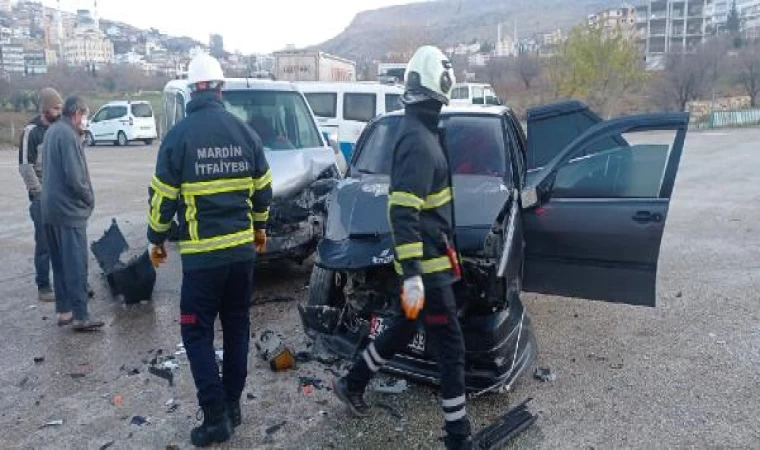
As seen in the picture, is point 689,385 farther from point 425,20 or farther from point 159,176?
point 425,20

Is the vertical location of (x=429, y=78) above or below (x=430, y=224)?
above

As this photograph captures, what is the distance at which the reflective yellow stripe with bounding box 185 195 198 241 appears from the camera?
3.57m

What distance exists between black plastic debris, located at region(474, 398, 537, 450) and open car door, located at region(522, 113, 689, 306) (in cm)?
118

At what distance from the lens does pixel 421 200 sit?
3283 millimetres

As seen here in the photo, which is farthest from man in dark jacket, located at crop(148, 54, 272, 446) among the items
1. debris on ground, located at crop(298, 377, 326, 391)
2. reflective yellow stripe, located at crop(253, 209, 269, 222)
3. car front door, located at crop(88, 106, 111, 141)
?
car front door, located at crop(88, 106, 111, 141)

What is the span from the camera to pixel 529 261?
4793 mm

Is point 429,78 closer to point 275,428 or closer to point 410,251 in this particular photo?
point 410,251

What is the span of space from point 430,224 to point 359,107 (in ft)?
34.6

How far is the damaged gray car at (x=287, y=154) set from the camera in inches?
248

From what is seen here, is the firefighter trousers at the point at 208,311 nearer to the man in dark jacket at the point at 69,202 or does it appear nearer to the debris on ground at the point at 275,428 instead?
the debris on ground at the point at 275,428

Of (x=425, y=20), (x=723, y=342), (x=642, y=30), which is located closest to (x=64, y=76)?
(x=723, y=342)

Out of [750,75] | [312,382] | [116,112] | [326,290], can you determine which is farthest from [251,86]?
[750,75]

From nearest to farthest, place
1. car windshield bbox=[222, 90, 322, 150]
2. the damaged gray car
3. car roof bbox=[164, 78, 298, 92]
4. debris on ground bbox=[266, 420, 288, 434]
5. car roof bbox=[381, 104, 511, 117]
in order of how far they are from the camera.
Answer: debris on ground bbox=[266, 420, 288, 434] → car roof bbox=[381, 104, 511, 117] → the damaged gray car → car windshield bbox=[222, 90, 322, 150] → car roof bbox=[164, 78, 298, 92]

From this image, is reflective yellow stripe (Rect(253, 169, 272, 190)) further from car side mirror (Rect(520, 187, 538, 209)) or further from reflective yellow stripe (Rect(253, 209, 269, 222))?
car side mirror (Rect(520, 187, 538, 209))
